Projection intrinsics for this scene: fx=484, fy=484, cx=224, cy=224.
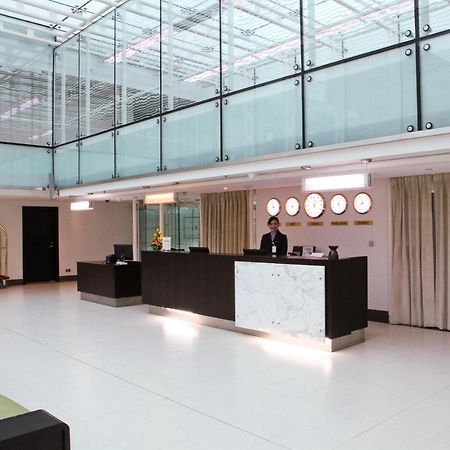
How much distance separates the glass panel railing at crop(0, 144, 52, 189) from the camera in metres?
11.4

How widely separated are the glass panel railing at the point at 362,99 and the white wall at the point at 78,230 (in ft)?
33.5

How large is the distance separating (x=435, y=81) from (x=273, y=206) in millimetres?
4996

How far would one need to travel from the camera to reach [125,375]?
5.32 m

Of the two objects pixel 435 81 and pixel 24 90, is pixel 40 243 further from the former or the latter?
pixel 435 81

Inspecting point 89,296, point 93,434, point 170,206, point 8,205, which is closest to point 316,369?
point 93,434

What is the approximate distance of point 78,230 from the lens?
49.5 feet

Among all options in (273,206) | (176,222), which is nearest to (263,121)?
(273,206)

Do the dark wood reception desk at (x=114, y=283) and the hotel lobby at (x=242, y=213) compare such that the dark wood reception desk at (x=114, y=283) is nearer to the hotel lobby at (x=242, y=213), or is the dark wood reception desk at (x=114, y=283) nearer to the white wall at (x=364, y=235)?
the hotel lobby at (x=242, y=213)

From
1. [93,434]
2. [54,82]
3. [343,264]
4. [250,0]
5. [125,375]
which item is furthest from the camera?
[54,82]

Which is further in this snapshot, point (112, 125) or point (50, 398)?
point (112, 125)

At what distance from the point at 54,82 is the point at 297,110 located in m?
8.12

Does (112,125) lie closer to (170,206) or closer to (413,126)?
(170,206)

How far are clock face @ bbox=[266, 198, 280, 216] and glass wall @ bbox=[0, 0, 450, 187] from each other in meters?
2.24

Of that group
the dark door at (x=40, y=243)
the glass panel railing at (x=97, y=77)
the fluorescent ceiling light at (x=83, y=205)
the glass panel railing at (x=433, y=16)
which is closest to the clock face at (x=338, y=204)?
the glass panel railing at (x=433, y=16)
